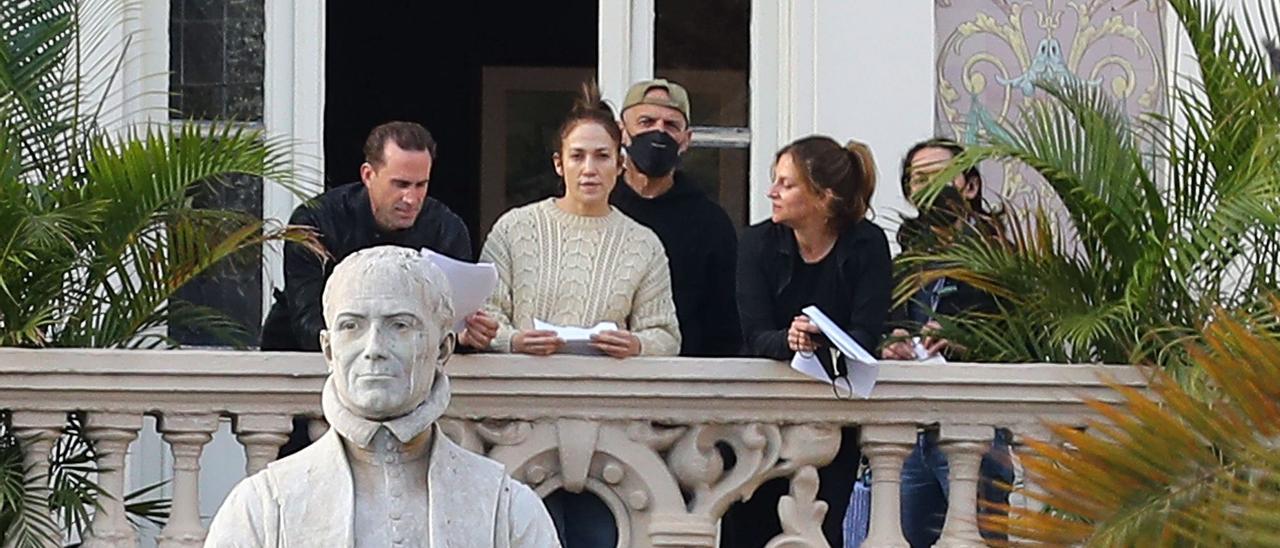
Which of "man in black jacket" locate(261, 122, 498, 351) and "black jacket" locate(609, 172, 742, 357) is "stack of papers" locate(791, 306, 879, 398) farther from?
"man in black jacket" locate(261, 122, 498, 351)

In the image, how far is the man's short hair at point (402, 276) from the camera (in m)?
7.53

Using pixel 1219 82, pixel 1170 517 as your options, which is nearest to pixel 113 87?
pixel 1219 82

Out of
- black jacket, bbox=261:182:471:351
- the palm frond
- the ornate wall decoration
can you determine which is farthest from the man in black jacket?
the ornate wall decoration

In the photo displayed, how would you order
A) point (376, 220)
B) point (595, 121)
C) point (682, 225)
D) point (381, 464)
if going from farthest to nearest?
point (682, 225), point (595, 121), point (376, 220), point (381, 464)

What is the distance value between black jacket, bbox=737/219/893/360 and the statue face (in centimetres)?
209

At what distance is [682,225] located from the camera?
1031cm

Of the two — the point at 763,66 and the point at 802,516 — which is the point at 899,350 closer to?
the point at 802,516

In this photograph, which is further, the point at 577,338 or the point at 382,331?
the point at 577,338

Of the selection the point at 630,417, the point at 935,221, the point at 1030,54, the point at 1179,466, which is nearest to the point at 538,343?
the point at 630,417

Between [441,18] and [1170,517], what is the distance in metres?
9.15

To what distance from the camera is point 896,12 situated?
41.0 ft

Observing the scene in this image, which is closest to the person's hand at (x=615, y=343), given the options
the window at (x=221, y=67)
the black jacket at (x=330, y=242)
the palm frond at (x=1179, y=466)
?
the black jacket at (x=330, y=242)

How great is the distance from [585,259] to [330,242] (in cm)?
70

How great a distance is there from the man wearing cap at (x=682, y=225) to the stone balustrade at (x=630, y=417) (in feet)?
2.32
